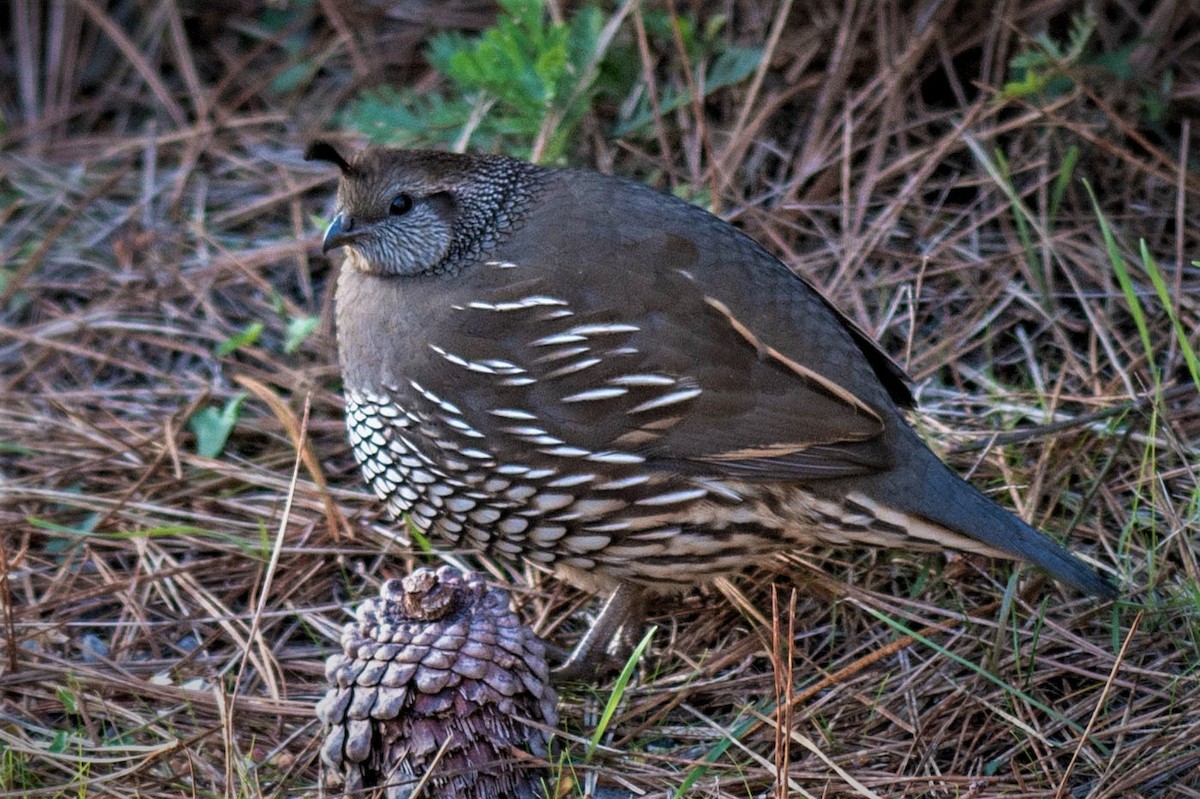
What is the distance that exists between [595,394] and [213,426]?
5.95ft

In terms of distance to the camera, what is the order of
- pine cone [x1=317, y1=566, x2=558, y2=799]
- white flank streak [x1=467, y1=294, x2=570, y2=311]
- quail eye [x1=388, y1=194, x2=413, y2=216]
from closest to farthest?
pine cone [x1=317, y1=566, x2=558, y2=799] < white flank streak [x1=467, y1=294, x2=570, y2=311] < quail eye [x1=388, y1=194, x2=413, y2=216]

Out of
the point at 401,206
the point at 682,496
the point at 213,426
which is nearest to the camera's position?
the point at 682,496

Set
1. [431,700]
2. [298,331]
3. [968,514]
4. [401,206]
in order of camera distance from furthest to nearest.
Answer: [298,331]
[401,206]
[968,514]
[431,700]

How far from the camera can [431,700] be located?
11.2 feet

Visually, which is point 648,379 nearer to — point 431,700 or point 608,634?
point 608,634

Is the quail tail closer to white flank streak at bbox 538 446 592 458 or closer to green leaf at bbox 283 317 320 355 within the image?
white flank streak at bbox 538 446 592 458

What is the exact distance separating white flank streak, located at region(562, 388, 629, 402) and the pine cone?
0.66 meters

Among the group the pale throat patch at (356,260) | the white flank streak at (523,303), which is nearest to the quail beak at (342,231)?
the pale throat patch at (356,260)

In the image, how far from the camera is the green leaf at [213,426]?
195 inches

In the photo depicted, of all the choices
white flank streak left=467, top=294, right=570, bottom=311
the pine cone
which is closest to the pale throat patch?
white flank streak left=467, top=294, right=570, bottom=311

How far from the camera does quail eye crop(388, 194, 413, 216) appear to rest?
4305 millimetres

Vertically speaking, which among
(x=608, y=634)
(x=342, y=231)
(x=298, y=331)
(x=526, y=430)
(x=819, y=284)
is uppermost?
(x=342, y=231)

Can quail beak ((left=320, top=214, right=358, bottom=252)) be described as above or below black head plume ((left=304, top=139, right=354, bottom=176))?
below

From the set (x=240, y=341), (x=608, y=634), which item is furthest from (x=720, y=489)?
(x=240, y=341)
